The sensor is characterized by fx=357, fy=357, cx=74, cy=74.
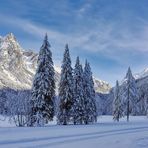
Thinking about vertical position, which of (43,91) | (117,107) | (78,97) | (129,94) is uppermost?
(129,94)

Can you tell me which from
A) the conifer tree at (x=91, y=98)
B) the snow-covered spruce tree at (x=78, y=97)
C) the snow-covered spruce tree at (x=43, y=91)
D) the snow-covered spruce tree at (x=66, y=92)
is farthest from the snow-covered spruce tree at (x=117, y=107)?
the snow-covered spruce tree at (x=43, y=91)

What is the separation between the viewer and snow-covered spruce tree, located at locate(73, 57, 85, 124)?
58.6 metres

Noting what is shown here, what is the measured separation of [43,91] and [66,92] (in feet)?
29.4

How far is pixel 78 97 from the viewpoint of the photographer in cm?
5962

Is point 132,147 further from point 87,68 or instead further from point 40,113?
point 87,68

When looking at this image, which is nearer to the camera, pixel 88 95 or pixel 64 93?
pixel 64 93

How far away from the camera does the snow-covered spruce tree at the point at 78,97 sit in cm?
5859

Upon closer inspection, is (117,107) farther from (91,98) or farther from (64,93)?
(64,93)

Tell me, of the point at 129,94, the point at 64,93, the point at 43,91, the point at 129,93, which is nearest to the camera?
the point at 43,91

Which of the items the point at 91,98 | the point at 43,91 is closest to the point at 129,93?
the point at 91,98

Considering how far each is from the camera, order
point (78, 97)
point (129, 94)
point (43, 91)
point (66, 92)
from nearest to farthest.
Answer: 1. point (43, 91)
2. point (66, 92)
3. point (78, 97)
4. point (129, 94)

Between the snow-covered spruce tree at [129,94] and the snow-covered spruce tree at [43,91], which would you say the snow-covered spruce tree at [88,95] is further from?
the snow-covered spruce tree at [129,94]

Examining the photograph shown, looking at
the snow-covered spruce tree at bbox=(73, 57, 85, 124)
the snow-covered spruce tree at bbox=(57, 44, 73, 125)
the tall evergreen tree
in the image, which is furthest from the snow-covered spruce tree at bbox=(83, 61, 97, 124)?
the tall evergreen tree

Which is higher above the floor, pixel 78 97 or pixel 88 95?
pixel 88 95
